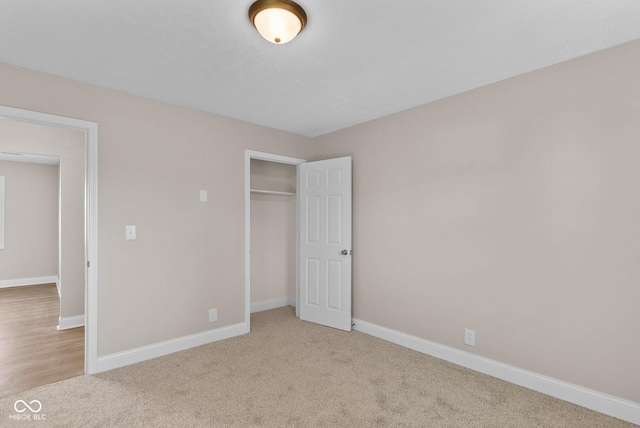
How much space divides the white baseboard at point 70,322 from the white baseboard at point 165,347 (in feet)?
5.37

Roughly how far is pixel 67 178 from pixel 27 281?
370 cm

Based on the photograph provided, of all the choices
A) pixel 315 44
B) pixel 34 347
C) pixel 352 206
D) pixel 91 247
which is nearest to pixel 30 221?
pixel 34 347

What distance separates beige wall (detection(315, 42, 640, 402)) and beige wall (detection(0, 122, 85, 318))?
3.82 metres

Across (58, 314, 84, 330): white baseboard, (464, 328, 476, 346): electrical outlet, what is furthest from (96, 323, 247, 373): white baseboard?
(464, 328, 476, 346): electrical outlet

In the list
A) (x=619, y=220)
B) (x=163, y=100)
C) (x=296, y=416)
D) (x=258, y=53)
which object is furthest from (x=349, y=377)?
(x=163, y=100)

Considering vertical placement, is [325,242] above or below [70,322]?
above

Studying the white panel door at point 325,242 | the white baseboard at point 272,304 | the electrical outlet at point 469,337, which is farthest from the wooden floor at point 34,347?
the electrical outlet at point 469,337

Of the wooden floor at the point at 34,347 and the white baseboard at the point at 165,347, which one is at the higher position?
the white baseboard at the point at 165,347

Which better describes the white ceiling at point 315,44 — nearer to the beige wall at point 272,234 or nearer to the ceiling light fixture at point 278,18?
the ceiling light fixture at point 278,18

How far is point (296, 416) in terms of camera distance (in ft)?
7.21

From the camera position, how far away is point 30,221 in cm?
645

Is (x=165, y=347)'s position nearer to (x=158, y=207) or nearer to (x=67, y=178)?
(x=158, y=207)

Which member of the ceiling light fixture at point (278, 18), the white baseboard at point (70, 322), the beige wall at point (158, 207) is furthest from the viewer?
the white baseboard at point (70, 322)

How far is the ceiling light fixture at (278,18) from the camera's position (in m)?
1.71
